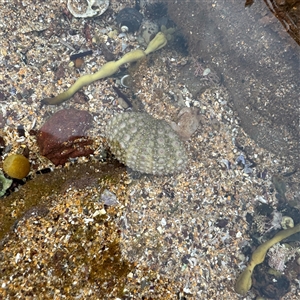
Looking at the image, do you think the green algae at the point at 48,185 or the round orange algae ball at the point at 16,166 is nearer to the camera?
the green algae at the point at 48,185

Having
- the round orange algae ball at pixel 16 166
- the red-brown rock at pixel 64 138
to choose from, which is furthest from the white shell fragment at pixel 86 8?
the round orange algae ball at pixel 16 166

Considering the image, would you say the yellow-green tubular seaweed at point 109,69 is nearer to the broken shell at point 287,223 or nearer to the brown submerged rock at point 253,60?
the brown submerged rock at point 253,60

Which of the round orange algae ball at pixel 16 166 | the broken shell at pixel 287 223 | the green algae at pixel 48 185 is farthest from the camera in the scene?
the broken shell at pixel 287 223

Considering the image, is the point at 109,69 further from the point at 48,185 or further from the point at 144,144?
the point at 48,185

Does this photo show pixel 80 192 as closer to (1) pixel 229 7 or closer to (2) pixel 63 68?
(2) pixel 63 68

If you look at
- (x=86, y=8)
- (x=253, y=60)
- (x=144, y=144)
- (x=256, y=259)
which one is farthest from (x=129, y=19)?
(x=256, y=259)

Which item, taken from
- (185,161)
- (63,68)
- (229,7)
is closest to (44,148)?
(63,68)
